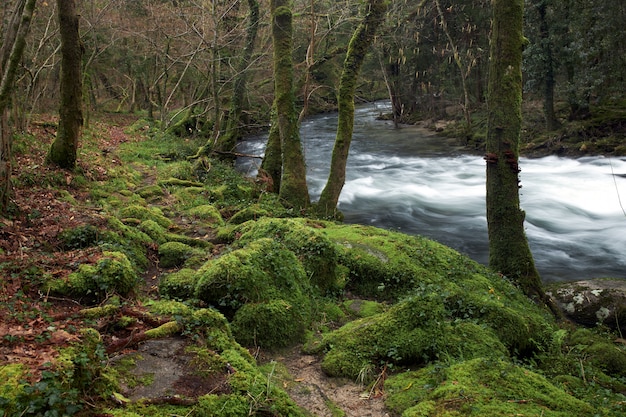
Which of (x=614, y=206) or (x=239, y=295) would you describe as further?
(x=614, y=206)

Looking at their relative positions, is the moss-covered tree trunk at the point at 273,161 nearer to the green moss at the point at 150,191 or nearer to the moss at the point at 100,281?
the green moss at the point at 150,191

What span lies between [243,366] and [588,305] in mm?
7920

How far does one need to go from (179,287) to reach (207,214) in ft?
18.7

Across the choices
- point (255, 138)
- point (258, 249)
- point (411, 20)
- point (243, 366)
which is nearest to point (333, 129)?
point (255, 138)

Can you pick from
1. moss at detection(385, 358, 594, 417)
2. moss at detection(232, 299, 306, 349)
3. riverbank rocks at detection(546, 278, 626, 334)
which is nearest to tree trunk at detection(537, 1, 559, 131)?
riverbank rocks at detection(546, 278, 626, 334)

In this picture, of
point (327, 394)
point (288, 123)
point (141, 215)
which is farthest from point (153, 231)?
point (327, 394)

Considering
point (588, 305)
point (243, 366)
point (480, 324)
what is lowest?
point (588, 305)

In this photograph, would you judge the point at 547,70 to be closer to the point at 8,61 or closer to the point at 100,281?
the point at 8,61

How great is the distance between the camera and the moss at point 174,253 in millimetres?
7543

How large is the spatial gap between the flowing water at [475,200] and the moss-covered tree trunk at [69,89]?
7538 millimetres

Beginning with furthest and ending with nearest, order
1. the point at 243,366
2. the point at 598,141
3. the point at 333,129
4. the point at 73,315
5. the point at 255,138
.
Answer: the point at 333,129 < the point at 255,138 < the point at 598,141 < the point at 73,315 < the point at 243,366

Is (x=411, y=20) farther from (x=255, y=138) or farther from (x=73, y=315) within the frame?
(x=73, y=315)

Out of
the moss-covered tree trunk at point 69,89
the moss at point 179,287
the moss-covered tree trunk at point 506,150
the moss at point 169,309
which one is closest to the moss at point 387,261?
the moss-covered tree trunk at point 506,150

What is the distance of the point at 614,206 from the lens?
1595cm
